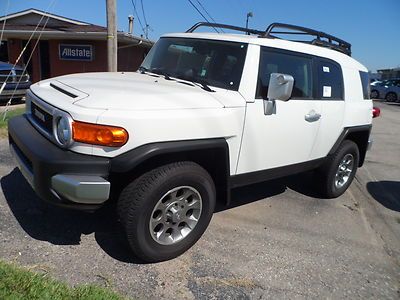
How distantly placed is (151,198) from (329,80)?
2.84 m

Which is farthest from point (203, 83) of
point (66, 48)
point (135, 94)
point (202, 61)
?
point (66, 48)

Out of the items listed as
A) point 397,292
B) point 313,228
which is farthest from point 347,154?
point 397,292

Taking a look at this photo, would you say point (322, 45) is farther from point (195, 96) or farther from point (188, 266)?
point (188, 266)

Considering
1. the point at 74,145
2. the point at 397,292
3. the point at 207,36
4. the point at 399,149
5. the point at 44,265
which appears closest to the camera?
the point at 74,145

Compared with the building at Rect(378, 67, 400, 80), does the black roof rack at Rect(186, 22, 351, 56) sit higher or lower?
higher

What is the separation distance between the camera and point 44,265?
3129 millimetres

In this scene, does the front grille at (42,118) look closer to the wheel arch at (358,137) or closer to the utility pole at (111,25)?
the wheel arch at (358,137)

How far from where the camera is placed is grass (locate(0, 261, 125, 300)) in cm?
261

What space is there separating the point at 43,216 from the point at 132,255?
1170 mm

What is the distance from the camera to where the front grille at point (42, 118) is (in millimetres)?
3250

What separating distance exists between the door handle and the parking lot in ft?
3.91

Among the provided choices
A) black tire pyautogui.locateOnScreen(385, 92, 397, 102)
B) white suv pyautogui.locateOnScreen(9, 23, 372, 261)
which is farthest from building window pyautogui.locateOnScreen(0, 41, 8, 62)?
black tire pyautogui.locateOnScreen(385, 92, 397, 102)

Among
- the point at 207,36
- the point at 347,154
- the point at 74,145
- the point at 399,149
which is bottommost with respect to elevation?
the point at 399,149

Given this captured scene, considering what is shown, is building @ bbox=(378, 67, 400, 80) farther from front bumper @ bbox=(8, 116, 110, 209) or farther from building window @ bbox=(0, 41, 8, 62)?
front bumper @ bbox=(8, 116, 110, 209)
